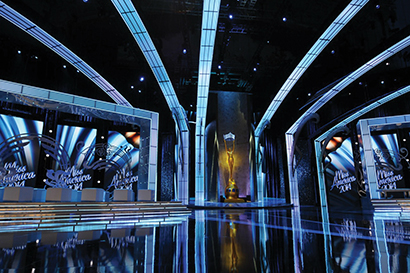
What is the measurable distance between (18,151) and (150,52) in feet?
19.3

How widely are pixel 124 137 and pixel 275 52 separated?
23.2ft

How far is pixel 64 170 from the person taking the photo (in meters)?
9.62

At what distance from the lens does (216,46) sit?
8.39 metres

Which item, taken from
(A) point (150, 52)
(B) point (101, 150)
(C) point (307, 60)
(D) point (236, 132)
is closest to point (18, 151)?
(B) point (101, 150)

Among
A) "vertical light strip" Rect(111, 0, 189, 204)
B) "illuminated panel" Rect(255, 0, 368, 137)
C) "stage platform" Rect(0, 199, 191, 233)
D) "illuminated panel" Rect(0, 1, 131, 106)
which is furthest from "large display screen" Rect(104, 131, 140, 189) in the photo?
"illuminated panel" Rect(255, 0, 368, 137)

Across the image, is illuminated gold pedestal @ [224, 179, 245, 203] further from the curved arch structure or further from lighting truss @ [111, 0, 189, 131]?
lighting truss @ [111, 0, 189, 131]

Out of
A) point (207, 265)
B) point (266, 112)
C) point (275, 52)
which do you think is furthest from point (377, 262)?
point (266, 112)

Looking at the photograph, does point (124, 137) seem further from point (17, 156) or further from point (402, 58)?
point (402, 58)

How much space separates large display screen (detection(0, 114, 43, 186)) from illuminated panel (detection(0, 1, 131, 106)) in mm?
Result: 2962

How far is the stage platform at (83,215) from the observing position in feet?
15.1

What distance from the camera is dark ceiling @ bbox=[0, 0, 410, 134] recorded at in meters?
6.55

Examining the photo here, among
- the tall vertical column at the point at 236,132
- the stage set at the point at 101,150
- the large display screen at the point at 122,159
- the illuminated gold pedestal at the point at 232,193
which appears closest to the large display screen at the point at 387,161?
the stage set at the point at 101,150

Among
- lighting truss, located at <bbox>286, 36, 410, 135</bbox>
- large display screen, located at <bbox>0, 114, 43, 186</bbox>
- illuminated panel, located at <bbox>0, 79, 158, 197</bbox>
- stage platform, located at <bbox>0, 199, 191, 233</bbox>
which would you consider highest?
lighting truss, located at <bbox>286, 36, 410, 135</bbox>

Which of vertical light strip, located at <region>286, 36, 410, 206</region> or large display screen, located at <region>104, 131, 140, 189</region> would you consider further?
large display screen, located at <region>104, 131, 140, 189</region>
